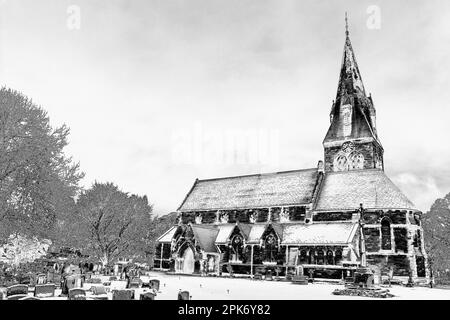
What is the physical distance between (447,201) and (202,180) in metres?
36.6

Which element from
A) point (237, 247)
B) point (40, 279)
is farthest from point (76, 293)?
point (237, 247)

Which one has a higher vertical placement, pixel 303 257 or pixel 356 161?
pixel 356 161

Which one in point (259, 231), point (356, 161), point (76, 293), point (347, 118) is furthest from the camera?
point (347, 118)

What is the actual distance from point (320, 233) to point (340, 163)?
15423 millimetres

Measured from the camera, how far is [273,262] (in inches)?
1790

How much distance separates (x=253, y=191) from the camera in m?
56.8

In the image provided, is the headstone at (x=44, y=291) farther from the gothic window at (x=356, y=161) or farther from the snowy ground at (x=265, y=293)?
the gothic window at (x=356, y=161)

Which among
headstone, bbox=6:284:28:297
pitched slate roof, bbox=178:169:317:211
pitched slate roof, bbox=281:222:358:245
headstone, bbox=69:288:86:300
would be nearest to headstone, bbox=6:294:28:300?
headstone, bbox=6:284:28:297

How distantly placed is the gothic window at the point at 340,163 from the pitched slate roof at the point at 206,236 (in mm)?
20233

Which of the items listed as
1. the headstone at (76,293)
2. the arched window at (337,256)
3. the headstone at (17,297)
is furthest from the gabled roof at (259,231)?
the headstone at (17,297)

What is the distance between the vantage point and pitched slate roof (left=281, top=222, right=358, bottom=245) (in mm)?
42375

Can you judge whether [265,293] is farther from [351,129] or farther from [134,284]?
[351,129]

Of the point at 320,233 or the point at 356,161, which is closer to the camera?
the point at 320,233
